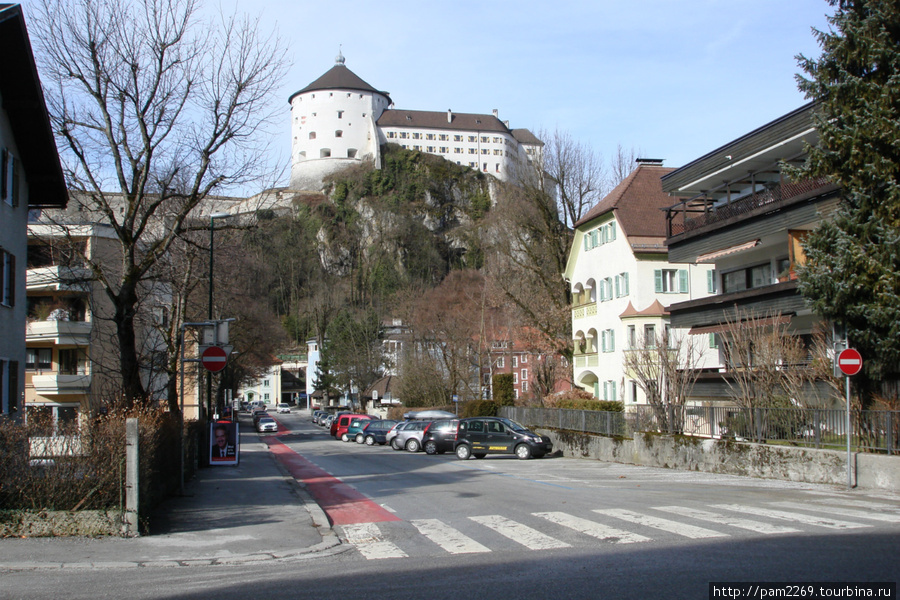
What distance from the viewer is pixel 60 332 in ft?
128

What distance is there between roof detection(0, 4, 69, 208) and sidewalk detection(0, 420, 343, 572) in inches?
406

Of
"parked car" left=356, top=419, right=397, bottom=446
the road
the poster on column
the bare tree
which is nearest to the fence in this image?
the bare tree

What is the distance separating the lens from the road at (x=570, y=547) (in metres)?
7.43

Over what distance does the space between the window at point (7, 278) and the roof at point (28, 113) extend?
2.89 metres

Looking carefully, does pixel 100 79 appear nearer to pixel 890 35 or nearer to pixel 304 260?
pixel 890 35

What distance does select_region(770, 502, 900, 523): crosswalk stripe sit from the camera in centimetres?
1119

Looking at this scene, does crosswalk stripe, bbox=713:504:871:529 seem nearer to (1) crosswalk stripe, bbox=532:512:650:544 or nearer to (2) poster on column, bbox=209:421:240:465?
(1) crosswalk stripe, bbox=532:512:650:544

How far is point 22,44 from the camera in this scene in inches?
682

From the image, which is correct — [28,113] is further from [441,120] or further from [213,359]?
[441,120]

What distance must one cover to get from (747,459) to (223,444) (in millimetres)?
16257

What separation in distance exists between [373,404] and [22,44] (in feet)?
215

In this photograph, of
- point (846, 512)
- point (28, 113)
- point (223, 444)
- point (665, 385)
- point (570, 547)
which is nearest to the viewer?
point (570, 547)

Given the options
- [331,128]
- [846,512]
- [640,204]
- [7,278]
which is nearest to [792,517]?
[846,512]

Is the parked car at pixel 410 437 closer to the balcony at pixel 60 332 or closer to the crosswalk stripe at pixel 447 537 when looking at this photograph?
the balcony at pixel 60 332
